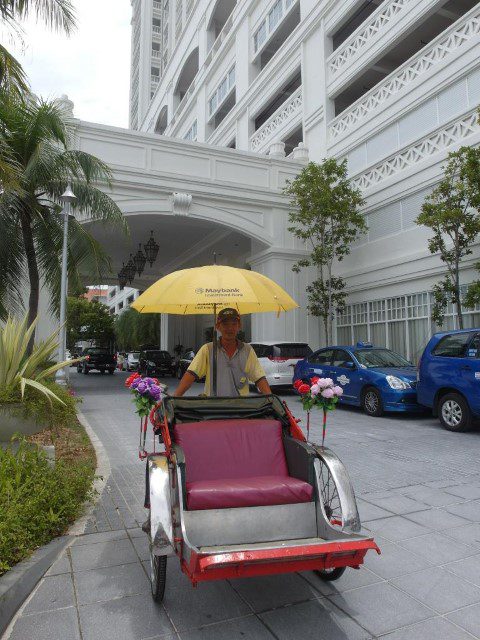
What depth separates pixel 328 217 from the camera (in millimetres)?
16484

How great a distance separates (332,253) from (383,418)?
777 cm

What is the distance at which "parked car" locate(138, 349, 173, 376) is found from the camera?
2406 centimetres

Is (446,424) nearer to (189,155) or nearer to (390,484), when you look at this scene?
(390,484)

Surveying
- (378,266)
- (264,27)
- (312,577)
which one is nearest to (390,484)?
(312,577)

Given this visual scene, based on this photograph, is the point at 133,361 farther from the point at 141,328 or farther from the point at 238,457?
the point at 238,457

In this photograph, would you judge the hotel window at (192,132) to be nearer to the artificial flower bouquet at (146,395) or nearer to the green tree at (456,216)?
the green tree at (456,216)

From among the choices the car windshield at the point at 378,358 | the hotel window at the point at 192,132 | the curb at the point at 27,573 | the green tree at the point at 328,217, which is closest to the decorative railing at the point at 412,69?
the green tree at the point at 328,217

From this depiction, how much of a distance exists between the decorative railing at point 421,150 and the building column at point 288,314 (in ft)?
12.4

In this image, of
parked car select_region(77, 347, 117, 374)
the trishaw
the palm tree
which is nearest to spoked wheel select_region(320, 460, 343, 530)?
the trishaw

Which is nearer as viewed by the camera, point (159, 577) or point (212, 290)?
point (159, 577)

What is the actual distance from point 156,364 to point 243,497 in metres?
21.8

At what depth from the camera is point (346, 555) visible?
8.17 feet

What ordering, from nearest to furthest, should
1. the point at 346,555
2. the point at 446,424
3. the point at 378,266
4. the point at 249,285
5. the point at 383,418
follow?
the point at 346,555 < the point at 249,285 < the point at 446,424 < the point at 383,418 < the point at 378,266

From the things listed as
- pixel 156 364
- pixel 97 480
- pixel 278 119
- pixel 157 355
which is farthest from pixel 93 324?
pixel 97 480
